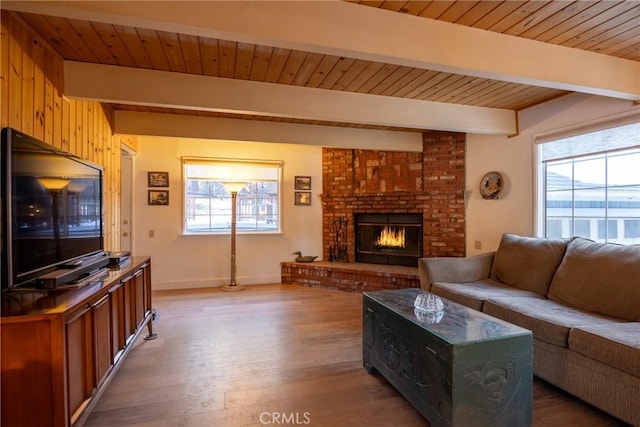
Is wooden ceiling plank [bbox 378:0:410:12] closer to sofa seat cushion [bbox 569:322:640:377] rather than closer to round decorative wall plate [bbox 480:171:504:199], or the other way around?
sofa seat cushion [bbox 569:322:640:377]

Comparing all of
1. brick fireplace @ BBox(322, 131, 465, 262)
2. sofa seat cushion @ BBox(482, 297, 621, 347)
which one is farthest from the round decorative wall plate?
sofa seat cushion @ BBox(482, 297, 621, 347)

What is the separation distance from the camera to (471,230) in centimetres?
411

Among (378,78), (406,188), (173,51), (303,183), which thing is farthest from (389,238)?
(173,51)

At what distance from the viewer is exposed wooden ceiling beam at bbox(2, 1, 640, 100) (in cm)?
158

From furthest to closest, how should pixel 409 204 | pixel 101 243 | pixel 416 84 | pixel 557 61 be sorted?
pixel 409 204
pixel 416 84
pixel 101 243
pixel 557 61

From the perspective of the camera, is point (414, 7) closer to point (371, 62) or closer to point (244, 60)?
point (371, 62)

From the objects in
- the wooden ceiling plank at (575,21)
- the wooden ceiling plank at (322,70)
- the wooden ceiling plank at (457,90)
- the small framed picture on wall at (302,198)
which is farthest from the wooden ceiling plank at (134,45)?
the small framed picture on wall at (302,198)

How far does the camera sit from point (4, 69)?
168cm

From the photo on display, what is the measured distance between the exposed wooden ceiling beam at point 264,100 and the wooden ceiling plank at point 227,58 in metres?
0.11

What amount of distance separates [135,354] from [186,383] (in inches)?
28.8

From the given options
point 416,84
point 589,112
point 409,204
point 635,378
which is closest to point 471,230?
point 409,204

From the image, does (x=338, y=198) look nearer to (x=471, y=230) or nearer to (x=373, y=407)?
(x=471, y=230)

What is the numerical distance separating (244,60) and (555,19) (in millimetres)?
2090

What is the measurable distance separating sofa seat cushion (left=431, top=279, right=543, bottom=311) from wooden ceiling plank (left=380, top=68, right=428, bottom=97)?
1.92 m
